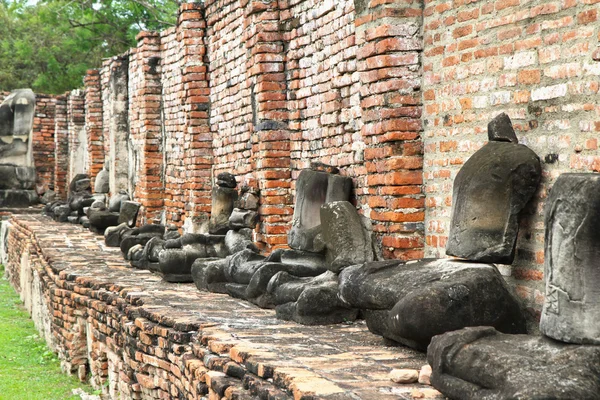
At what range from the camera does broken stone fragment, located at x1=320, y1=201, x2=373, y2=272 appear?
586 cm

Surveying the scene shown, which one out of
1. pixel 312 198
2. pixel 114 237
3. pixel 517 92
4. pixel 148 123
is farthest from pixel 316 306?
pixel 148 123

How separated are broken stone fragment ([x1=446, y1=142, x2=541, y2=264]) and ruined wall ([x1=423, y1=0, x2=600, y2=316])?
90 mm

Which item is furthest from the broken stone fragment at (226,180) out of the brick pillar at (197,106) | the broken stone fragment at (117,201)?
the broken stone fragment at (117,201)

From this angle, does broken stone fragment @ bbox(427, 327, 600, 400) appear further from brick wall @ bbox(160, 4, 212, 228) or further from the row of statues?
brick wall @ bbox(160, 4, 212, 228)

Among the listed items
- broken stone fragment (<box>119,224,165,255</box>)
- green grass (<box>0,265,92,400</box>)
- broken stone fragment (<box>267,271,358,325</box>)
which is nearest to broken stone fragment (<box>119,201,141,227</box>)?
broken stone fragment (<box>119,224,165,255</box>)

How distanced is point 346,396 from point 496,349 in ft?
1.94

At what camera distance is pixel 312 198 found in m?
6.61

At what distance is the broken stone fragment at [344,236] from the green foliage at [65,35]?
1534 centimetres

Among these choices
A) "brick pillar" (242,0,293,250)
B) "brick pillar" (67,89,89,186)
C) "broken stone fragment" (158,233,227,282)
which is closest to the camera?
"brick pillar" (242,0,293,250)

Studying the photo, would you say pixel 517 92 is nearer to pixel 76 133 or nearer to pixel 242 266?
pixel 242 266

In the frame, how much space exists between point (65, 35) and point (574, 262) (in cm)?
2526

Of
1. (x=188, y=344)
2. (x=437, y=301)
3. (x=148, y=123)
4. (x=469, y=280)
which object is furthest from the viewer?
(x=148, y=123)

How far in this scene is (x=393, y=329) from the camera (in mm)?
4387

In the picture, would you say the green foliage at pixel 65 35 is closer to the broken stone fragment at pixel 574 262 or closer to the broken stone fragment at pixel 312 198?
the broken stone fragment at pixel 312 198
